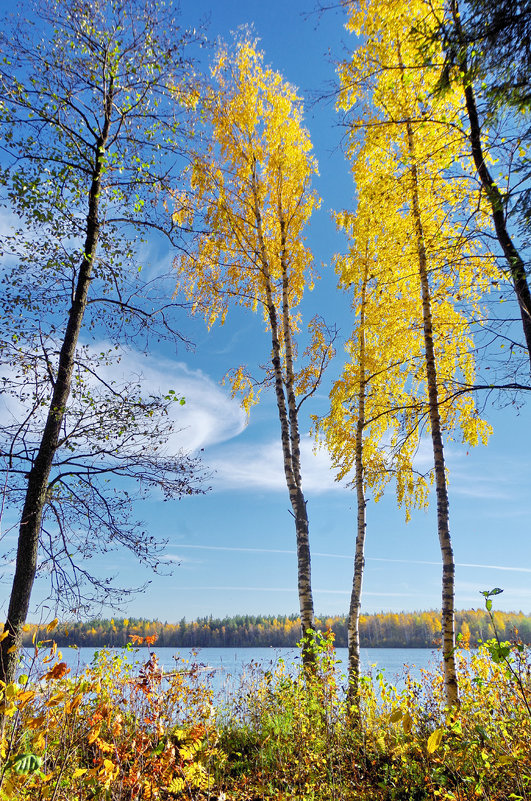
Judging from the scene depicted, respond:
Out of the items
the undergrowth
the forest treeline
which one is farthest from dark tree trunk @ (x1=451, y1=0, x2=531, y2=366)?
the forest treeline

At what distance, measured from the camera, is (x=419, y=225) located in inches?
289

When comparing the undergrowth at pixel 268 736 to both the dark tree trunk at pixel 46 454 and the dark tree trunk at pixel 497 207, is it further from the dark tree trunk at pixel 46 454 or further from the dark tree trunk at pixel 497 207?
the dark tree trunk at pixel 497 207

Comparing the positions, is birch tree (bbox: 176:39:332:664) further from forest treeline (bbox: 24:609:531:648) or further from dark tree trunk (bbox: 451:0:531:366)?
forest treeline (bbox: 24:609:531:648)

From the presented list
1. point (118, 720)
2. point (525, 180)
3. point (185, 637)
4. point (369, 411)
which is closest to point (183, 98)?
point (525, 180)

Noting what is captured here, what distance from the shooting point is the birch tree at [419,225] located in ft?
20.2


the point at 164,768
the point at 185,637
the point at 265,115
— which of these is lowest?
the point at 185,637

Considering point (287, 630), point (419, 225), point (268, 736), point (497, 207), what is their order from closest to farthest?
point (497, 207), point (268, 736), point (419, 225), point (287, 630)

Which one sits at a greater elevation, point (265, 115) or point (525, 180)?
point (265, 115)

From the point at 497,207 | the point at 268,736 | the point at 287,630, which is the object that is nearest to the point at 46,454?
the point at 268,736

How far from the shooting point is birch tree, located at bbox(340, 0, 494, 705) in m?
6.14

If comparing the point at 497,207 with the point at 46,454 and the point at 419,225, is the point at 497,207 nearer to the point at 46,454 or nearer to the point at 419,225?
the point at 419,225

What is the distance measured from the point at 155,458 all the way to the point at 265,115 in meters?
7.64

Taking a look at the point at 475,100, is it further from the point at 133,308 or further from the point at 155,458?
the point at 155,458

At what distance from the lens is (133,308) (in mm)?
6305
